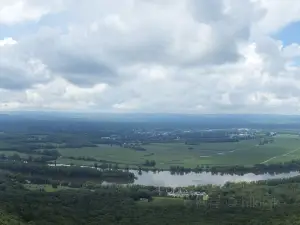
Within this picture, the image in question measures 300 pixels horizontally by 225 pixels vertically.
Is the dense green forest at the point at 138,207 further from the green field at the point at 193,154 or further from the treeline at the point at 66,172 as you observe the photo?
the green field at the point at 193,154

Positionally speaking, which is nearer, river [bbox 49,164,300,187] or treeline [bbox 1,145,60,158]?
river [bbox 49,164,300,187]

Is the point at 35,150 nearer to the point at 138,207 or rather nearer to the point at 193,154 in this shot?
the point at 193,154

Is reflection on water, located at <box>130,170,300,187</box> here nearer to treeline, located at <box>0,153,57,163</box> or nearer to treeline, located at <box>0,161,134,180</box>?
treeline, located at <box>0,161,134,180</box>

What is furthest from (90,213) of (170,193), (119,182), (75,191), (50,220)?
(119,182)

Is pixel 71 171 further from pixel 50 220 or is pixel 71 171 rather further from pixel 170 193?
pixel 50 220

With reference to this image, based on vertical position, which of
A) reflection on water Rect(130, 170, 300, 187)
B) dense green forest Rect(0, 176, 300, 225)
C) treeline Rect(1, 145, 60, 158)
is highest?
treeline Rect(1, 145, 60, 158)

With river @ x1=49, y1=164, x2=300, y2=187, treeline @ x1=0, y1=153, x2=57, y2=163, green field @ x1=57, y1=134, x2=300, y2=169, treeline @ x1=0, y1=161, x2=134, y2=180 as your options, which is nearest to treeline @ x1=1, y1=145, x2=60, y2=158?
green field @ x1=57, y1=134, x2=300, y2=169
